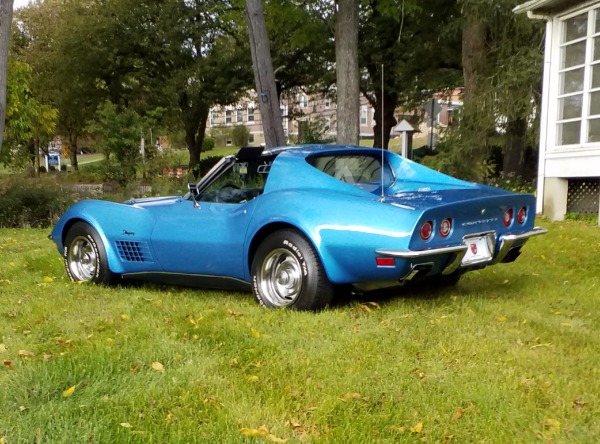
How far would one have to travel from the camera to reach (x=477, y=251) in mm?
4293

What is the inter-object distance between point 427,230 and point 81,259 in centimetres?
348

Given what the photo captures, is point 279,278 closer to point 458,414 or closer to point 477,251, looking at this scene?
point 477,251

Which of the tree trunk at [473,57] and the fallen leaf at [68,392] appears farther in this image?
the tree trunk at [473,57]

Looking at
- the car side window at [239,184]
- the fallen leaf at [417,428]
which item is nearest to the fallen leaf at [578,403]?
the fallen leaf at [417,428]

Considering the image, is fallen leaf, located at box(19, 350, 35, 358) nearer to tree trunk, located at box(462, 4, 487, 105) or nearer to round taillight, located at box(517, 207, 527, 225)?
round taillight, located at box(517, 207, 527, 225)

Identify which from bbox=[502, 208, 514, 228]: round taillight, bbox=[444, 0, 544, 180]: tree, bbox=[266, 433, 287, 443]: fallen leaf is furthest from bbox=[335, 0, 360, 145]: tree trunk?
bbox=[266, 433, 287, 443]: fallen leaf

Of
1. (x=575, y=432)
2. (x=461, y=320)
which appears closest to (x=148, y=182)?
(x=461, y=320)

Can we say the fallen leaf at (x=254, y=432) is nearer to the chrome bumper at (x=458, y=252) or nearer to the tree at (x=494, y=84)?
the chrome bumper at (x=458, y=252)

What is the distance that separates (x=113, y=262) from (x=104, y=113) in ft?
54.1

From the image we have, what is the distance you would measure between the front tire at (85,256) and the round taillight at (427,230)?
118 inches

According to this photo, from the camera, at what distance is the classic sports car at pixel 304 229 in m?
4.00

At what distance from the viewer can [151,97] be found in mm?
30688

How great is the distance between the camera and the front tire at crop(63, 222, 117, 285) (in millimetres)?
5523

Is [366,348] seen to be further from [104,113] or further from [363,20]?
[363,20]
